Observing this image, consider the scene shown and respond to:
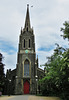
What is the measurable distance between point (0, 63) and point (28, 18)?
1038 inches

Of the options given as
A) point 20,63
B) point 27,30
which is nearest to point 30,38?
point 27,30

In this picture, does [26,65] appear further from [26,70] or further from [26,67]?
[26,70]

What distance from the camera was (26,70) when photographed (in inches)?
1439

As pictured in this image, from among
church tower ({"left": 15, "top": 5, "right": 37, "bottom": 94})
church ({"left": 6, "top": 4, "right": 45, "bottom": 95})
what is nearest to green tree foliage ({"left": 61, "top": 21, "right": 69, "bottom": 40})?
church ({"left": 6, "top": 4, "right": 45, "bottom": 95})

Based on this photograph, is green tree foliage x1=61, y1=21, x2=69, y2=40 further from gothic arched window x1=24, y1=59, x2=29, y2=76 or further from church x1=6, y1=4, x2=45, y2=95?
gothic arched window x1=24, y1=59, x2=29, y2=76

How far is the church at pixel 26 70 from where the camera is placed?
34.6m

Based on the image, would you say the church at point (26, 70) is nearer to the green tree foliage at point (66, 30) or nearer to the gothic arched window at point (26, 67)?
the gothic arched window at point (26, 67)

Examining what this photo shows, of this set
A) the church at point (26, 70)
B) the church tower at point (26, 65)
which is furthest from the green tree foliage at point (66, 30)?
the church tower at point (26, 65)

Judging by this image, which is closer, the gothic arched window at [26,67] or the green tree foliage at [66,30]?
the green tree foliage at [66,30]

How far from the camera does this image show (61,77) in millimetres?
13094

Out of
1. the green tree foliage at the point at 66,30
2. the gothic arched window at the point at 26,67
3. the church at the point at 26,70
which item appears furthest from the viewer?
the gothic arched window at the point at 26,67

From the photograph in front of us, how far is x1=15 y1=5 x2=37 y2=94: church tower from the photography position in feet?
114

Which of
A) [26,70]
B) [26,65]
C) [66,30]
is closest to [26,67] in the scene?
[26,65]

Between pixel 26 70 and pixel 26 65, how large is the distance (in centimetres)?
153
